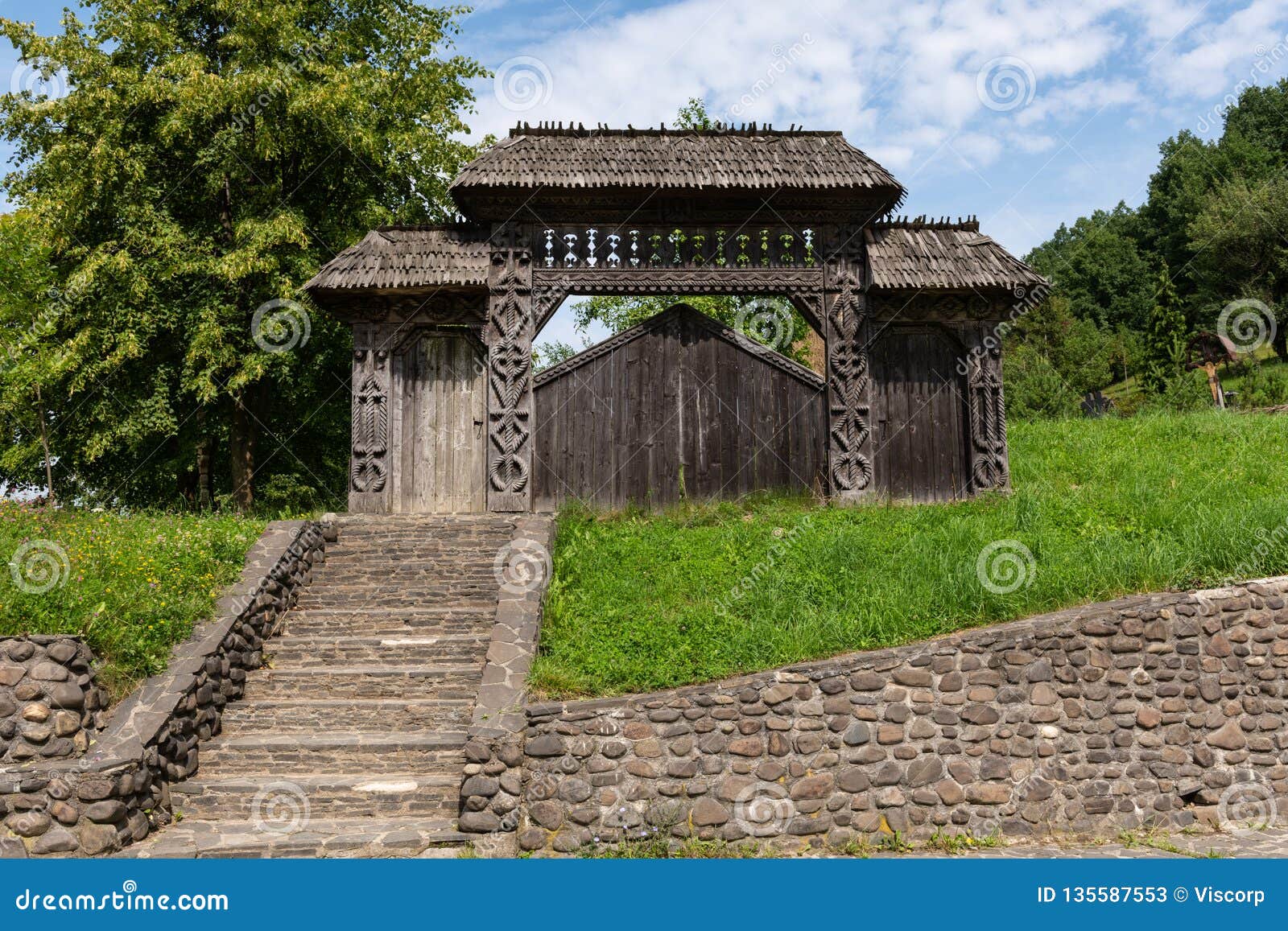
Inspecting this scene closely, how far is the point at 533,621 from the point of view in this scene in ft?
27.8

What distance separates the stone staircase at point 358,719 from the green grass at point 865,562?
3.47 ft

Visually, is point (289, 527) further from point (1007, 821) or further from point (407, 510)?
point (1007, 821)

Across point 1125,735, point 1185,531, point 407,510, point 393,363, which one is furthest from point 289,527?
point 1185,531

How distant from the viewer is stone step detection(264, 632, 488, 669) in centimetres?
877

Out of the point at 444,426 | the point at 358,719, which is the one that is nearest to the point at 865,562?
the point at 358,719

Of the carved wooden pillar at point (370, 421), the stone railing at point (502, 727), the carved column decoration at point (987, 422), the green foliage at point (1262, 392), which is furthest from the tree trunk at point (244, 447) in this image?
the green foliage at point (1262, 392)

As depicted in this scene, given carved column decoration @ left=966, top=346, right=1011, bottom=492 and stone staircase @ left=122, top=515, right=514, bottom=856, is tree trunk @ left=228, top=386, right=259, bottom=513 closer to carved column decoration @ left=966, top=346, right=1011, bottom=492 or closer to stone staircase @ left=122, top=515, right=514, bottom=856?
stone staircase @ left=122, top=515, right=514, bottom=856

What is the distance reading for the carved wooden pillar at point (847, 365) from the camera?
41.0 feet

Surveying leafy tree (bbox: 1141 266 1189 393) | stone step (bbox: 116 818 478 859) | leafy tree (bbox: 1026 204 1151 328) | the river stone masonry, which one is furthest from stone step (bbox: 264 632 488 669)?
leafy tree (bbox: 1026 204 1151 328)

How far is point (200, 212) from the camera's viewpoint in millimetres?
17141

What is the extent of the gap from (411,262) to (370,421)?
7.71 feet

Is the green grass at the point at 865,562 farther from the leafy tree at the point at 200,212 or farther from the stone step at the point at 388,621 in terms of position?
the leafy tree at the point at 200,212

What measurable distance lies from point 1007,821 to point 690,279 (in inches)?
314

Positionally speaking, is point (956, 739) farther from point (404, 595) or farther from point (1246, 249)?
point (1246, 249)
